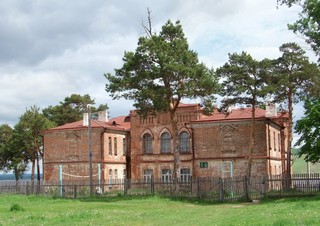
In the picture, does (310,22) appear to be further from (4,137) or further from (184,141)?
(4,137)

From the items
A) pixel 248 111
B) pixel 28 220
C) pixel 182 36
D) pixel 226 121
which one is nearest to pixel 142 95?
pixel 182 36

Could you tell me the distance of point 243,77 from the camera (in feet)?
121

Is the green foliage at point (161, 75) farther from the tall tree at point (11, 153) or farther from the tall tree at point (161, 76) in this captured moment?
the tall tree at point (11, 153)

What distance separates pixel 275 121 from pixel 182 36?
1321 centimetres

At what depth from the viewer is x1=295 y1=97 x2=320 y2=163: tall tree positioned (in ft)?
91.8

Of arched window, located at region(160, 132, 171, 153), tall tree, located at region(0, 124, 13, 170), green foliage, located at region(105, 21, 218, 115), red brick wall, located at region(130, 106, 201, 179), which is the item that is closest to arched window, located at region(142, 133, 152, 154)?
red brick wall, located at region(130, 106, 201, 179)

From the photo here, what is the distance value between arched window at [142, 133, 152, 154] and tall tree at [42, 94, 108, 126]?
20691 mm

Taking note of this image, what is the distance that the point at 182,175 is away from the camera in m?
43.2

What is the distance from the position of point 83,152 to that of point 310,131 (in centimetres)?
2327

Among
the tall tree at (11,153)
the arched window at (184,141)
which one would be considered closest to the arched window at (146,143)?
the arched window at (184,141)

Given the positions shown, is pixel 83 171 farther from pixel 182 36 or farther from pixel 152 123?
pixel 182 36

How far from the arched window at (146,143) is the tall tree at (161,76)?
1045 cm

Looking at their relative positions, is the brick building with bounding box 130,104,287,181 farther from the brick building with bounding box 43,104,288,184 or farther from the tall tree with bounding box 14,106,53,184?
the tall tree with bounding box 14,106,53,184

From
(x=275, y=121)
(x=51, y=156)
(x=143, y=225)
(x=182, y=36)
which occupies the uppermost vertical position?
(x=182, y=36)
